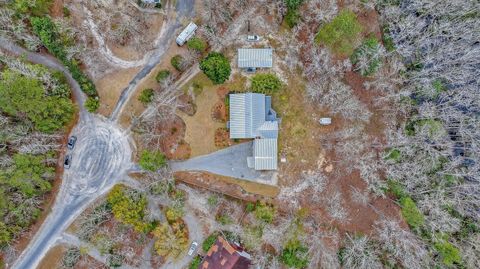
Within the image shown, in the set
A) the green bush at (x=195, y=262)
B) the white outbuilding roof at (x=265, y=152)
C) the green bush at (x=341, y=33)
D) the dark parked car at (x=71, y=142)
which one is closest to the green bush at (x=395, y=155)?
the green bush at (x=341, y=33)

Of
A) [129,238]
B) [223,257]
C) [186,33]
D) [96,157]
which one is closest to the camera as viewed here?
[223,257]

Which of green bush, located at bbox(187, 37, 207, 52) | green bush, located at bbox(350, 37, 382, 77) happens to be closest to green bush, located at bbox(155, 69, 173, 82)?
green bush, located at bbox(187, 37, 207, 52)

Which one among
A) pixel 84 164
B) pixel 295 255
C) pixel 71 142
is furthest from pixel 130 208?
pixel 295 255

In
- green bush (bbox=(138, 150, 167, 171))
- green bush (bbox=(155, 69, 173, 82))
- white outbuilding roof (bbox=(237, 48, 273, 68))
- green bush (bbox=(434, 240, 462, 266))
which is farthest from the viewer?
green bush (bbox=(155, 69, 173, 82))

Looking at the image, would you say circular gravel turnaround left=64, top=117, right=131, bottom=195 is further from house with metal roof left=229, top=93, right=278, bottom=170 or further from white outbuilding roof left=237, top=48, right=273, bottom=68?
white outbuilding roof left=237, top=48, right=273, bottom=68

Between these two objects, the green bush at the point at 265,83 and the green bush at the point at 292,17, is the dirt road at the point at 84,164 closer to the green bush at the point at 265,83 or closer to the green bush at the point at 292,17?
the green bush at the point at 292,17

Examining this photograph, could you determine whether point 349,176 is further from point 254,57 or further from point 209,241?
point 209,241

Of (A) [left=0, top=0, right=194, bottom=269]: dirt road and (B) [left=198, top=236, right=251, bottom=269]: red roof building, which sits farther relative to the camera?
(A) [left=0, top=0, right=194, bottom=269]: dirt road
